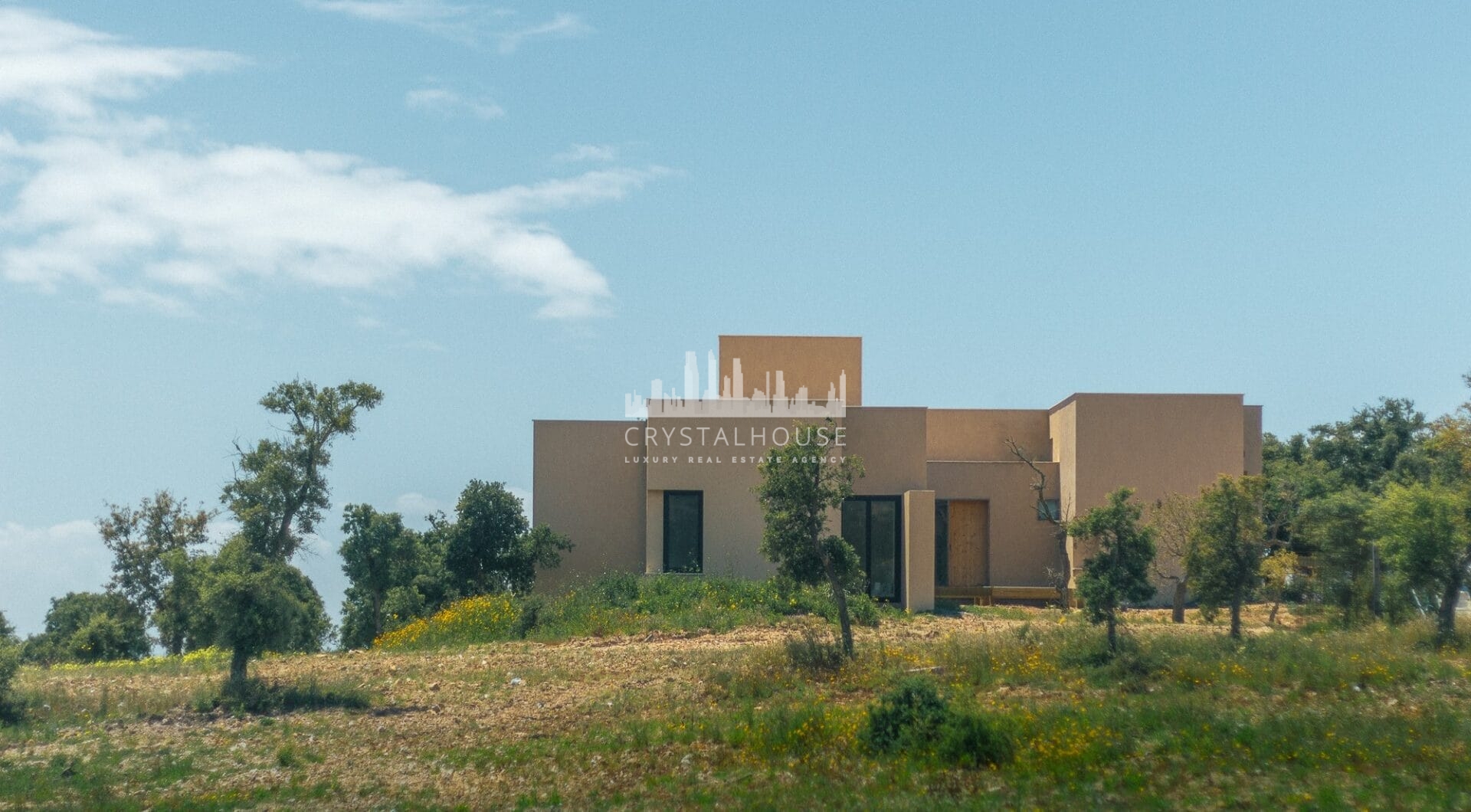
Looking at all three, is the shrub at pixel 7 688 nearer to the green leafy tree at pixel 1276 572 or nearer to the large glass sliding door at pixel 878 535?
the large glass sliding door at pixel 878 535

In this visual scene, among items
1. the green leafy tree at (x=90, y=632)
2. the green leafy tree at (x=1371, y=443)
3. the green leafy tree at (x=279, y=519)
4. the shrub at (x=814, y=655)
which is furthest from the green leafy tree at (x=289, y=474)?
the green leafy tree at (x=1371, y=443)

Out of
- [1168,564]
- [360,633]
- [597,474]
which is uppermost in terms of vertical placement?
[597,474]

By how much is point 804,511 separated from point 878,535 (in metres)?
10.1

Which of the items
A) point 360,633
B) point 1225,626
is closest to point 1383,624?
point 1225,626

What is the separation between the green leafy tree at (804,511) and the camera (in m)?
16.5

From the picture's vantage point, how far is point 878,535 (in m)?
26.3

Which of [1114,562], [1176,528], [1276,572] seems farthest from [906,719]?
[1176,528]

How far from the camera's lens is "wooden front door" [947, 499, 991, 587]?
28.7m

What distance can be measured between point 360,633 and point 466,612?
21.1 ft

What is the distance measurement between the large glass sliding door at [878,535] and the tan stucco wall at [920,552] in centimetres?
174

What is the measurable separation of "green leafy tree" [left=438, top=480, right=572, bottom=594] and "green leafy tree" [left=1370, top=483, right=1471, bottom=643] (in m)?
16.7

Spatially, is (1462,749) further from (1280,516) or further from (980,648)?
(1280,516)

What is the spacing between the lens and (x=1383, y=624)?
1798 centimetres

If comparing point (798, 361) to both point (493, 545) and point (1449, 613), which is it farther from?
point (1449, 613)
